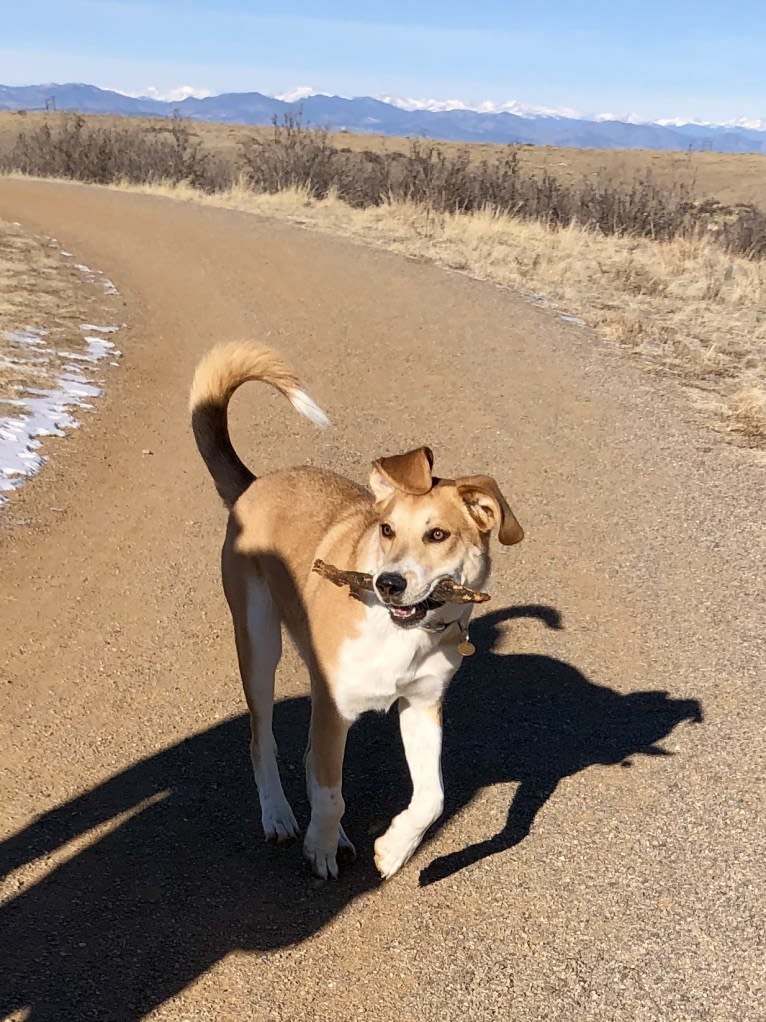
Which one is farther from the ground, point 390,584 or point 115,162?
point 390,584

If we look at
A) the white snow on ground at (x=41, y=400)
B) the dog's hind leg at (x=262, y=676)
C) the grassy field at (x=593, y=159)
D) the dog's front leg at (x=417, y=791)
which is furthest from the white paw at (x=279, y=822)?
the grassy field at (x=593, y=159)

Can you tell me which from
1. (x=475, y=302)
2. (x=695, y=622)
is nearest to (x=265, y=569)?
(x=695, y=622)

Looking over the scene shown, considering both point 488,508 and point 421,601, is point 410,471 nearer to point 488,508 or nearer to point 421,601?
point 488,508

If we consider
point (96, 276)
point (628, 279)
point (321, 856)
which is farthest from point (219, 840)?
point (628, 279)

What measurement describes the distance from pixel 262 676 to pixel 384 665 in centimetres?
78

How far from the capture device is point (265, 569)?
14.3 ft

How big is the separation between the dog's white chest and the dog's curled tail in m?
1.09

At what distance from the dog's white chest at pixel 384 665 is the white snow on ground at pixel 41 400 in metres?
4.35

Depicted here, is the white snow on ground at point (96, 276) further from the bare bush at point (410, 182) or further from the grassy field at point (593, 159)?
the grassy field at point (593, 159)

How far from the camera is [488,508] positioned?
384 cm

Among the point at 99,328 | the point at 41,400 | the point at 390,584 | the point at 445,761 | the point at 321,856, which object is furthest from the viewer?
the point at 99,328

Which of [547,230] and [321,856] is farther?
[547,230]

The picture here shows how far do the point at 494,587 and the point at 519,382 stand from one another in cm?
530

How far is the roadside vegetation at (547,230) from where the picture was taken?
45.1ft
